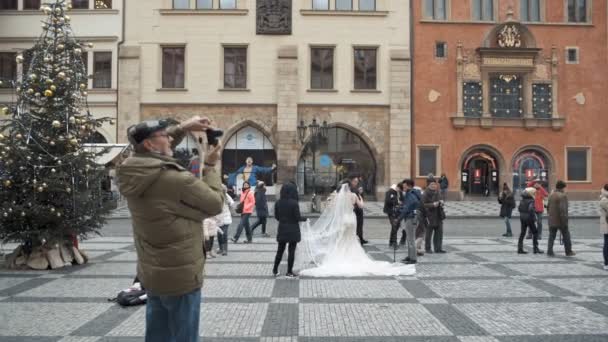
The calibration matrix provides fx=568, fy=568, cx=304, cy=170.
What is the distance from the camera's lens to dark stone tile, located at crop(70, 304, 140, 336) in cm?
662

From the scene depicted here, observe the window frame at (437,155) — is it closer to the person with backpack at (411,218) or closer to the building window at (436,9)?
the building window at (436,9)

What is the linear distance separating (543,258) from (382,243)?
181 inches

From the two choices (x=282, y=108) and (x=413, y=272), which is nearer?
(x=413, y=272)

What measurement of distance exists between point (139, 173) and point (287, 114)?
29.0 metres

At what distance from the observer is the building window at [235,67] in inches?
1298

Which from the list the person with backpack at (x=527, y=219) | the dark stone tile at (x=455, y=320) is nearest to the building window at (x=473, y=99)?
the person with backpack at (x=527, y=219)

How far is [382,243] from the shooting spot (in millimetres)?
16438

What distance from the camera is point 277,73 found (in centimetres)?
3253

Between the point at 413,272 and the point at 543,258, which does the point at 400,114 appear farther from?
the point at 413,272

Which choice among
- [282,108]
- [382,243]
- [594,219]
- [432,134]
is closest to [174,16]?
[282,108]

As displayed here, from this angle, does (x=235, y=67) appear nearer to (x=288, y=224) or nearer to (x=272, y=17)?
(x=272, y=17)

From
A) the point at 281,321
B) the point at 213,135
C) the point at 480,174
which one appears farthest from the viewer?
the point at 480,174

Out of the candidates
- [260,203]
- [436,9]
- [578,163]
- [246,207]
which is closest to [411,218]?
[246,207]

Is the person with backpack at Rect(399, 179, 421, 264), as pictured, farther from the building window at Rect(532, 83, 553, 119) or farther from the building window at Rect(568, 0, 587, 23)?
the building window at Rect(568, 0, 587, 23)
